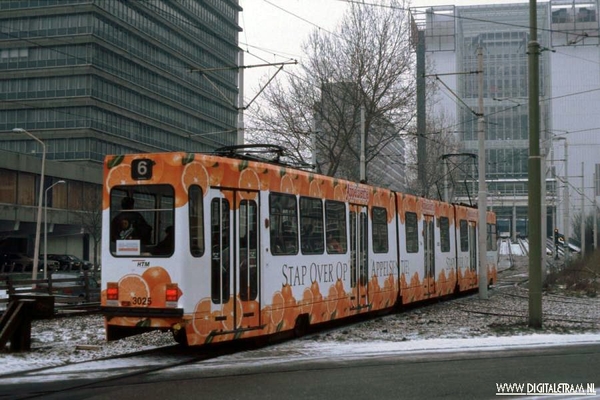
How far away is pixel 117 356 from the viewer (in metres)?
11.7

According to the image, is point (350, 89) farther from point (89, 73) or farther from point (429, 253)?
point (89, 73)

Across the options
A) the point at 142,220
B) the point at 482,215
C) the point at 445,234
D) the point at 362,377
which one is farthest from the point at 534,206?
the point at 482,215

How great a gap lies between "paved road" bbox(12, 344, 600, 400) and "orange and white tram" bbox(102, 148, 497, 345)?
902 millimetres

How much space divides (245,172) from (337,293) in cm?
419

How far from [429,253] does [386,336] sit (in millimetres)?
7872

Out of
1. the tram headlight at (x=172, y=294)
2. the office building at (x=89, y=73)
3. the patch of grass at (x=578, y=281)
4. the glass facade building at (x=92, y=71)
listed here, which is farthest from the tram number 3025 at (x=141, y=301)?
the glass facade building at (x=92, y=71)

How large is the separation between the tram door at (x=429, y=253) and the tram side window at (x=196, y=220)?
11.0m

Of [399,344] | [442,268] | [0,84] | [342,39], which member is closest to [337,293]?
[399,344]

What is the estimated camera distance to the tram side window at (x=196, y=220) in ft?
36.5

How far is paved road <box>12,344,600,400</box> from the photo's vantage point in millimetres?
8531

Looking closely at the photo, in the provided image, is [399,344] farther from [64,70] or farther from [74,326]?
[64,70]

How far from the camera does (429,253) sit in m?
21.5

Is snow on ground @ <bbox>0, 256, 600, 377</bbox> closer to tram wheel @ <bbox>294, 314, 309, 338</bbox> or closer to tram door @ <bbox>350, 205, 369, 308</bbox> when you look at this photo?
tram wheel @ <bbox>294, 314, 309, 338</bbox>

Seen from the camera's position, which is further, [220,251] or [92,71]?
[92,71]
